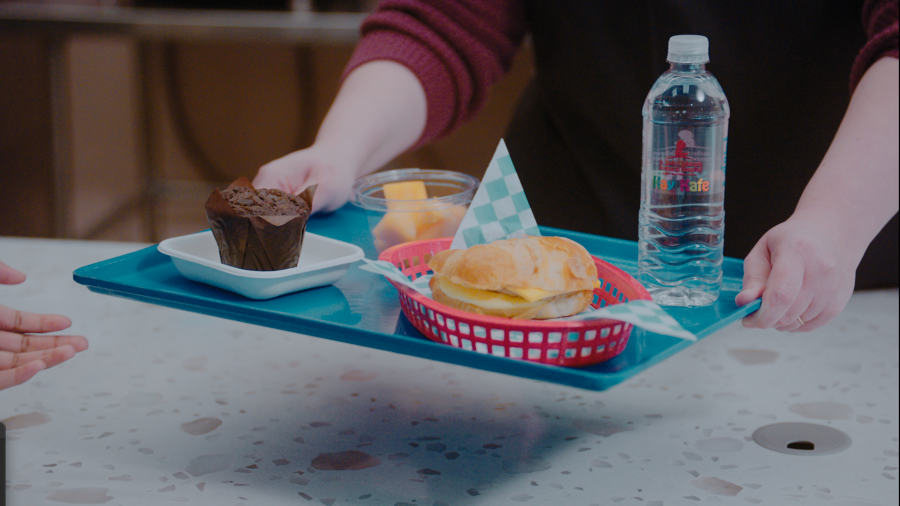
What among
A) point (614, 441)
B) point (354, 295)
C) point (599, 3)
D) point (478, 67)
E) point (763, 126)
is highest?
point (599, 3)

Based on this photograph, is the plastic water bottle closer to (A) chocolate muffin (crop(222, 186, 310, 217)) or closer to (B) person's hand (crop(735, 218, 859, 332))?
(B) person's hand (crop(735, 218, 859, 332))

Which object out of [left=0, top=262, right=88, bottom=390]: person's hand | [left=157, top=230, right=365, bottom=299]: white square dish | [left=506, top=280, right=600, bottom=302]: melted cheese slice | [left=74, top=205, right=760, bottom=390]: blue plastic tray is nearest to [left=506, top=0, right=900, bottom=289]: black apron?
[left=74, top=205, right=760, bottom=390]: blue plastic tray

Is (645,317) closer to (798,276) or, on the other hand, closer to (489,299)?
(489,299)

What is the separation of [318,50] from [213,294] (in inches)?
125

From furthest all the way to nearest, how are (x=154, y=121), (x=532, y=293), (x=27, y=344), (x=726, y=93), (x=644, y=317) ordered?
1. (x=154, y=121)
2. (x=726, y=93)
3. (x=27, y=344)
4. (x=532, y=293)
5. (x=644, y=317)

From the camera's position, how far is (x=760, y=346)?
1234mm

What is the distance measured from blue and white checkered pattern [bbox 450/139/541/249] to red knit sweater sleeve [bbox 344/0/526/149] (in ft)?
2.08

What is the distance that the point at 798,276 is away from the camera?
88cm

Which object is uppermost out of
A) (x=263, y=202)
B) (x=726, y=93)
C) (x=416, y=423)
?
(x=726, y=93)

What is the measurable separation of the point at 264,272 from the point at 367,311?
0.12 metres

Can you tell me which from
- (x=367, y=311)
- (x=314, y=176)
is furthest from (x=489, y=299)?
(x=314, y=176)

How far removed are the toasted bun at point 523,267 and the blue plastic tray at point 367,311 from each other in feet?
0.26

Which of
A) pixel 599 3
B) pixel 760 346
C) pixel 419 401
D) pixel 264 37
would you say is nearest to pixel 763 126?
pixel 599 3

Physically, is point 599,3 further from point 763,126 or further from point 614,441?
point 614,441
